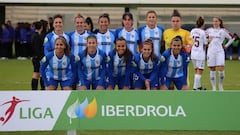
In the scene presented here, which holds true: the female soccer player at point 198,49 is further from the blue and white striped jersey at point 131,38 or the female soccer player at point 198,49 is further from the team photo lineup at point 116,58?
the blue and white striped jersey at point 131,38

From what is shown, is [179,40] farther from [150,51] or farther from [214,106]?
[214,106]

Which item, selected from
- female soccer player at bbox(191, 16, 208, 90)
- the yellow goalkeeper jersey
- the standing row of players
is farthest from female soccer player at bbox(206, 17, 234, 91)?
the standing row of players

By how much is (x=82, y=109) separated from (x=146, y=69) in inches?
96.7

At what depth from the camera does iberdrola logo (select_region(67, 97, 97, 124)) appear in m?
7.98

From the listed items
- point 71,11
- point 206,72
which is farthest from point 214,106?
point 71,11

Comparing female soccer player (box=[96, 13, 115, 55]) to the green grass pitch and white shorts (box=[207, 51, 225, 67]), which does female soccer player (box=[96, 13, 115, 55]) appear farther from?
white shorts (box=[207, 51, 225, 67])

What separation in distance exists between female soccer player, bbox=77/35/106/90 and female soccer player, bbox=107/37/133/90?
18 centimetres

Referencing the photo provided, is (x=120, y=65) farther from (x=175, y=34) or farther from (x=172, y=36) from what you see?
(x=175, y=34)

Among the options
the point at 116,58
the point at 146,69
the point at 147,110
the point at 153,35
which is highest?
the point at 153,35

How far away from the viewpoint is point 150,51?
9844 millimetres

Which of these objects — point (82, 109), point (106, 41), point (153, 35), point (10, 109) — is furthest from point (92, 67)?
point (10, 109)

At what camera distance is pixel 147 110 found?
26.2 ft

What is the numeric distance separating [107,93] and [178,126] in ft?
3.70

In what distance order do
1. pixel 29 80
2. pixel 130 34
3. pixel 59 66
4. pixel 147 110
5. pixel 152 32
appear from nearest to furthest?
pixel 147 110
pixel 59 66
pixel 130 34
pixel 152 32
pixel 29 80
